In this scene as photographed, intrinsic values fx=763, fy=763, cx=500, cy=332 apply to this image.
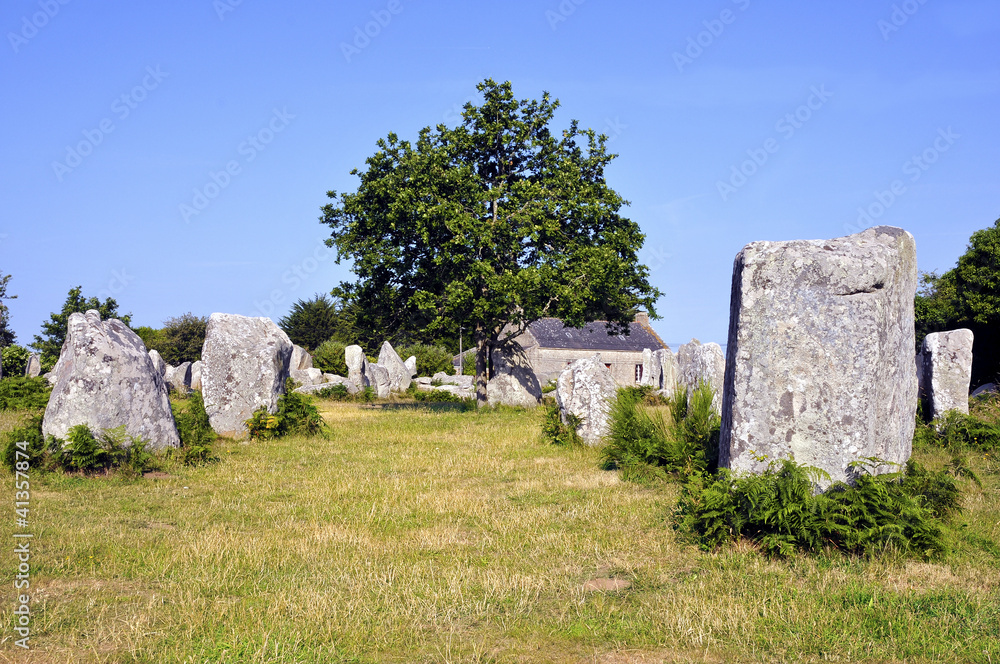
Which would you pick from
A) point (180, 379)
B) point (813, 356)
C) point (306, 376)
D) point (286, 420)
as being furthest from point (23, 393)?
point (813, 356)

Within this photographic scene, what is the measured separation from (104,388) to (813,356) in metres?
10.2

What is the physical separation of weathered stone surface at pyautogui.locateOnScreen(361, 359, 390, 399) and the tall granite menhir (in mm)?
26450

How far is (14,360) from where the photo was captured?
3597cm

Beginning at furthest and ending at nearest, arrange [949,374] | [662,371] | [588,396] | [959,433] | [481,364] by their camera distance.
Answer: [662,371] < [481,364] < [949,374] < [588,396] < [959,433]

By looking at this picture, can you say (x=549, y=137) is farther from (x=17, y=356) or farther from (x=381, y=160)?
(x=17, y=356)

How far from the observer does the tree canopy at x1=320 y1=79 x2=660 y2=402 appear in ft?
73.7

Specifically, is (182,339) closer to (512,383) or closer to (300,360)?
(300,360)

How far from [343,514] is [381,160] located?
16933mm

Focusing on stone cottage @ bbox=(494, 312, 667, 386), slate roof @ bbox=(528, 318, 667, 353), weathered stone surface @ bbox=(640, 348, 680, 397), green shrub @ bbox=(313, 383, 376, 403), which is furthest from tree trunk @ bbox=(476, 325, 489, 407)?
slate roof @ bbox=(528, 318, 667, 353)

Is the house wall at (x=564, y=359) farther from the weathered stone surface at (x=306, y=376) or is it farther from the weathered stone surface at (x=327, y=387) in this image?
the weathered stone surface at (x=327, y=387)

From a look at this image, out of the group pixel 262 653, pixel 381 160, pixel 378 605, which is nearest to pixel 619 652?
pixel 378 605

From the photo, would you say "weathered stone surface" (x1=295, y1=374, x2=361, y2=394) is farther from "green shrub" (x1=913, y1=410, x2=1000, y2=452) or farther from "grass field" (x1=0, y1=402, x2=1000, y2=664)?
→ "green shrub" (x1=913, y1=410, x2=1000, y2=452)

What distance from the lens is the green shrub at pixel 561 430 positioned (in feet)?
49.3

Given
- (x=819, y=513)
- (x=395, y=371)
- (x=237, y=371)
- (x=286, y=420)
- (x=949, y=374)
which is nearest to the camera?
(x=819, y=513)
